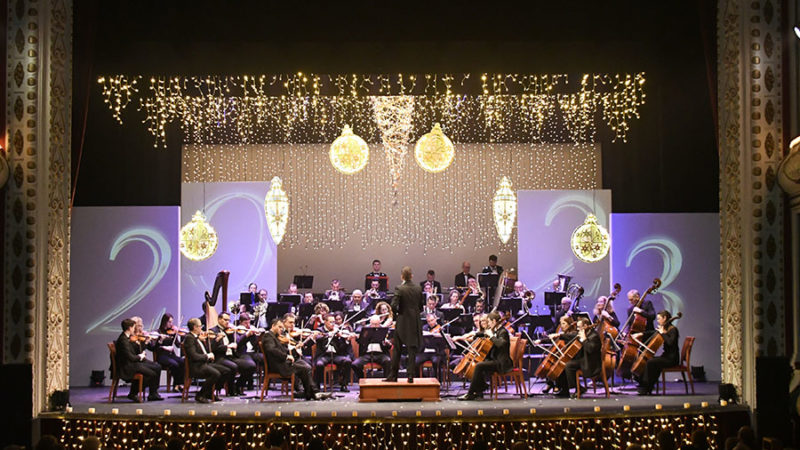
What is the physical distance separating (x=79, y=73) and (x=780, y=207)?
8444mm

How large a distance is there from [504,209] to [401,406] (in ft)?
23.0

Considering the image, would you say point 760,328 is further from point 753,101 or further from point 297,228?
point 297,228

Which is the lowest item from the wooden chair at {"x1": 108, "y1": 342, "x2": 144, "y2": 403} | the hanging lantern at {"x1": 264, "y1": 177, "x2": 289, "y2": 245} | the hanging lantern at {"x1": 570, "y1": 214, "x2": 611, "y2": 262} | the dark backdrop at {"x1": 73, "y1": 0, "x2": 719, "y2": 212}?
the wooden chair at {"x1": 108, "y1": 342, "x2": 144, "y2": 403}

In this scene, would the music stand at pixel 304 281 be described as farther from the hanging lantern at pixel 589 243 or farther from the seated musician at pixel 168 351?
the hanging lantern at pixel 589 243

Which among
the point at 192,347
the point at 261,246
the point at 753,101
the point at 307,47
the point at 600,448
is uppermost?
the point at 307,47

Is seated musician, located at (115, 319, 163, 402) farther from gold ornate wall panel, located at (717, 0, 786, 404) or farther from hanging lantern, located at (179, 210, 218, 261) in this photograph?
gold ornate wall panel, located at (717, 0, 786, 404)

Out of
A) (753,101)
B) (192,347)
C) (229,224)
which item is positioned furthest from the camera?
(229,224)

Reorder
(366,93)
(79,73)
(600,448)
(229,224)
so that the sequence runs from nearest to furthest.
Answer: (600,448) → (79,73) → (366,93) → (229,224)

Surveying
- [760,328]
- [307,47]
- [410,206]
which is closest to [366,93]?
[307,47]

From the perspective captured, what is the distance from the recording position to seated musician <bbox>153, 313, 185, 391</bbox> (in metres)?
12.6

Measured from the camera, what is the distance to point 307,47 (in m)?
11.2

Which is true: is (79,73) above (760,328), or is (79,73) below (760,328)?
above

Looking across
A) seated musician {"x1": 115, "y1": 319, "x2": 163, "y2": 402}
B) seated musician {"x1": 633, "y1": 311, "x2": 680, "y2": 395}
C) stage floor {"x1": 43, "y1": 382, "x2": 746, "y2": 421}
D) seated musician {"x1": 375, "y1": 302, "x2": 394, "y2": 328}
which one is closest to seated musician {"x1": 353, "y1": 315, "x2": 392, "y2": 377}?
seated musician {"x1": 375, "y1": 302, "x2": 394, "y2": 328}

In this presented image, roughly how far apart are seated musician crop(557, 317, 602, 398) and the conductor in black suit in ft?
6.64
